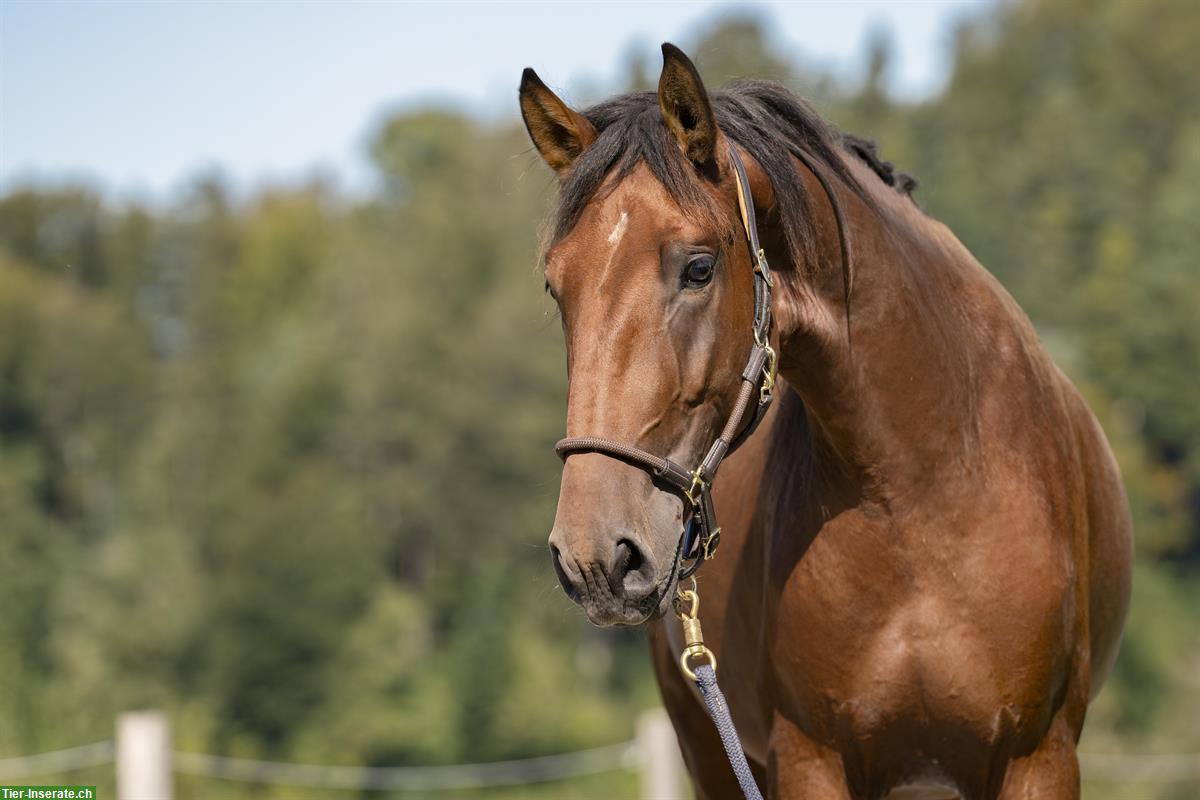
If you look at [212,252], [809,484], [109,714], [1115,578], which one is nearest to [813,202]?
[809,484]

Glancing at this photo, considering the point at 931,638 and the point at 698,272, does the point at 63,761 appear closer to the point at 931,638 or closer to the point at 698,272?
the point at 931,638

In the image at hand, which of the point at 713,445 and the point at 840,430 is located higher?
the point at 840,430

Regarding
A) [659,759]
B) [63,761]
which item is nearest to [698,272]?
[63,761]

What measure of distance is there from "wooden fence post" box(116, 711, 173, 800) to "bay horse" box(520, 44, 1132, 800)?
4.62 m

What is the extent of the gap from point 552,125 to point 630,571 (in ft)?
3.98

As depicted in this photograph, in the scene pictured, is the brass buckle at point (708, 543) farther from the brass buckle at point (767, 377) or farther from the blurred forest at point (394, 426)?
the blurred forest at point (394, 426)

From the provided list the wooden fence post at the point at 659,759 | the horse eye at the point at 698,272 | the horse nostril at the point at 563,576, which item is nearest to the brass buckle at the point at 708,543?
the horse nostril at the point at 563,576

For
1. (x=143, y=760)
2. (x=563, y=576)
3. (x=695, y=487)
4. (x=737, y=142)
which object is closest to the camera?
(x=563, y=576)

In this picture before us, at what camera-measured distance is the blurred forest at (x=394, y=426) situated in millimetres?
42156

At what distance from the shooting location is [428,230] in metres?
55.1

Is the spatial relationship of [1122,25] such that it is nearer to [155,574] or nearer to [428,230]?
[428,230]

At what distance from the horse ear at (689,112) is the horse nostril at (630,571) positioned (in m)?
0.95

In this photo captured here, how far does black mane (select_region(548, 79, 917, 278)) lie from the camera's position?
341 cm

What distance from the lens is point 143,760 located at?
787cm
